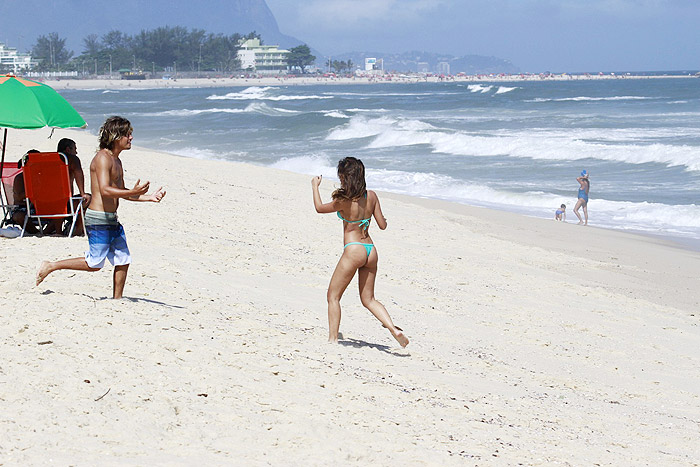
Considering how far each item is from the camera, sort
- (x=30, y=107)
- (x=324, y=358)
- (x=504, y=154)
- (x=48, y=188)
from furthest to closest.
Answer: (x=504, y=154) → (x=48, y=188) → (x=30, y=107) → (x=324, y=358)

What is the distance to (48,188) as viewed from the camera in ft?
25.0

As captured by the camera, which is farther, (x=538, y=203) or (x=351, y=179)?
(x=538, y=203)

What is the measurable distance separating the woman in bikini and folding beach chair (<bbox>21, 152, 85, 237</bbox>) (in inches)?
137

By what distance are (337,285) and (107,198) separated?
1.54 meters

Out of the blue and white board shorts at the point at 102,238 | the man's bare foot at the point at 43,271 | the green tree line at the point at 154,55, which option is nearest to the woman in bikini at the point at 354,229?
the blue and white board shorts at the point at 102,238

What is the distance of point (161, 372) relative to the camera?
404cm

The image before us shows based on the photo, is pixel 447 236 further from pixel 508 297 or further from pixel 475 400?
pixel 475 400

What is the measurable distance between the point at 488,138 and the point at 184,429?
29.8m

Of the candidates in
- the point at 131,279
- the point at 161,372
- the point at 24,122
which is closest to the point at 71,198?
the point at 24,122

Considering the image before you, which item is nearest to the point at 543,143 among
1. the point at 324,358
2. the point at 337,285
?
the point at 337,285

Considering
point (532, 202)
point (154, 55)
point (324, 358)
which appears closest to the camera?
point (324, 358)

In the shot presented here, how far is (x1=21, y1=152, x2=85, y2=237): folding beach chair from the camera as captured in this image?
7531mm

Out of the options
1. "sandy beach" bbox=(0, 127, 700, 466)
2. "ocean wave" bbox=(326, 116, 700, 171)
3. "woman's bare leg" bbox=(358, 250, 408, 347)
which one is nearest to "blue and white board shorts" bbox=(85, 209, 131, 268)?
"sandy beach" bbox=(0, 127, 700, 466)

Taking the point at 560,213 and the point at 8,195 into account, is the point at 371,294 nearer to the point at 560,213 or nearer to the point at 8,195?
the point at 8,195
